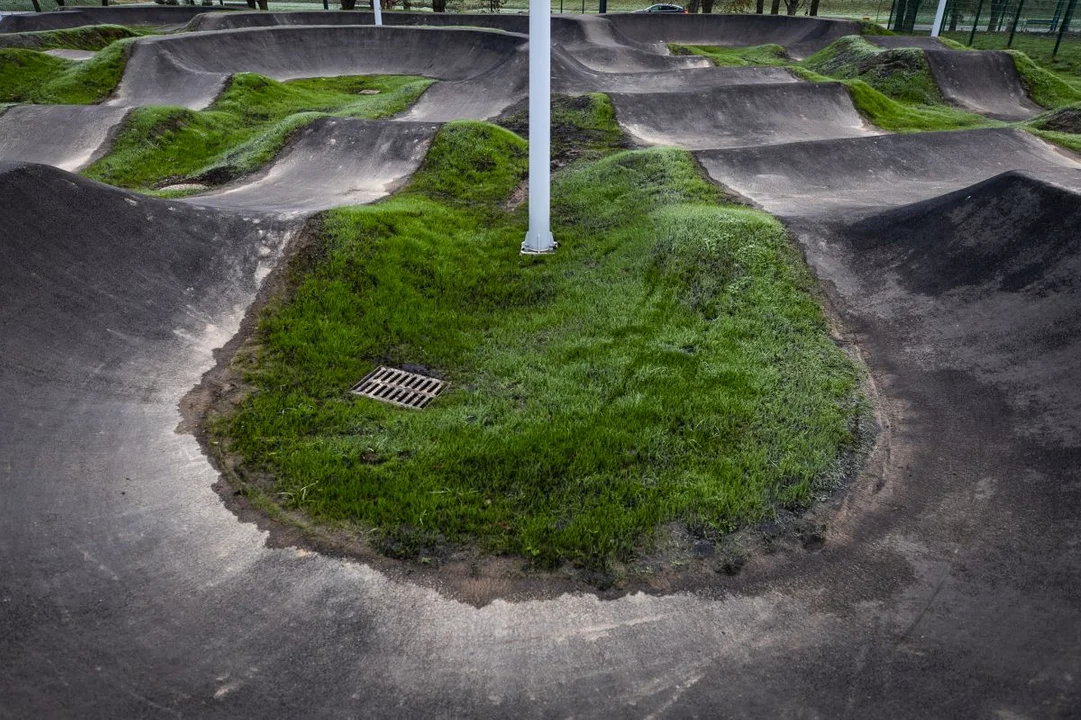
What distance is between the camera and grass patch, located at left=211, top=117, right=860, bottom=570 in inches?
211

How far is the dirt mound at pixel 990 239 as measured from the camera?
287 inches

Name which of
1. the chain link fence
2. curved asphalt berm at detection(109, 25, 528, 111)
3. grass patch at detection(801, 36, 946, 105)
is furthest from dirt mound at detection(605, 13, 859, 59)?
curved asphalt berm at detection(109, 25, 528, 111)

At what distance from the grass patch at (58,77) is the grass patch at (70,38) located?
4.00m

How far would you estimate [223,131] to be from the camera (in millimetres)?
17359

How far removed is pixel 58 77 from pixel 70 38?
9347mm

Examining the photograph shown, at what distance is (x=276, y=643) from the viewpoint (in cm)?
421

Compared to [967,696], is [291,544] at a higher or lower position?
lower

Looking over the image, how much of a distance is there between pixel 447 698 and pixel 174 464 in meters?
3.44

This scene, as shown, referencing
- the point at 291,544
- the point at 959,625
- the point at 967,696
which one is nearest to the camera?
the point at 967,696

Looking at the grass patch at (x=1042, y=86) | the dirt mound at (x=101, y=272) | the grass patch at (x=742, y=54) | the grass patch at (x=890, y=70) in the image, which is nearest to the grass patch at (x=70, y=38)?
the dirt mound at (x=101, y=272)

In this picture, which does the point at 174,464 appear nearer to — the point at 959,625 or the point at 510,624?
the point at 510,624

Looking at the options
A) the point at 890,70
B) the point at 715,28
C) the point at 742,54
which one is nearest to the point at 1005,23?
the point at 715,28

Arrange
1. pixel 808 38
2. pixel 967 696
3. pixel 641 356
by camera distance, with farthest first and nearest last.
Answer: pixel 808 38 → pixel 641 356 → pixel 967 696

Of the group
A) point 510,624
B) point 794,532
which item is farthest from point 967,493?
point 510,624
